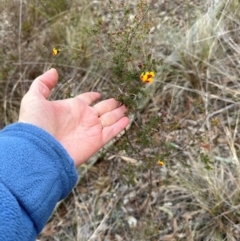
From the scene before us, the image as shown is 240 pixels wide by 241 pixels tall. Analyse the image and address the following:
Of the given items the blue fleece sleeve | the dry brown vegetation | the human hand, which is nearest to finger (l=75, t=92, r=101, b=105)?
the human hand

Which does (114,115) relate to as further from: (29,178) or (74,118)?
(29,178)

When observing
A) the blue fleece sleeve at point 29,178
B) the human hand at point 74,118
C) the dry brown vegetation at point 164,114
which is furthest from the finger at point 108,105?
the blue fleece sleeve at point 29,178

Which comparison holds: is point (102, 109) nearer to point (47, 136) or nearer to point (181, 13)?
point (47, 136)

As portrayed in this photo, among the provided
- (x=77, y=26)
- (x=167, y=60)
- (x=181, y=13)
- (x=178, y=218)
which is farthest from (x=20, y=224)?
(x=181, y=13)

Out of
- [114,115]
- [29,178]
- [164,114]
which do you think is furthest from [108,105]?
[29,178]

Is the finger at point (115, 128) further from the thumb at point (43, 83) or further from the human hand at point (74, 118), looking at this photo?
the thumb at point (43, 83)

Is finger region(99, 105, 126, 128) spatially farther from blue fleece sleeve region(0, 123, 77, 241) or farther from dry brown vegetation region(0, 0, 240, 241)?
blue fleece sleeve region(0, 123, 77, 241)
